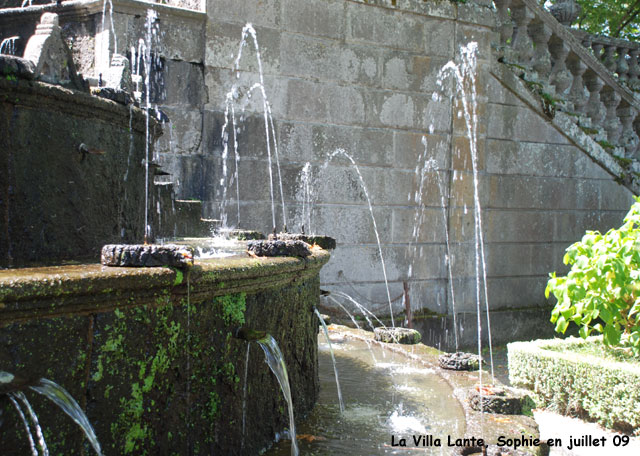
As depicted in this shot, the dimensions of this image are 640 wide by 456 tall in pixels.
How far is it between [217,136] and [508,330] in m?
5.31

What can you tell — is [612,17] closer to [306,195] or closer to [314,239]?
[306,195]

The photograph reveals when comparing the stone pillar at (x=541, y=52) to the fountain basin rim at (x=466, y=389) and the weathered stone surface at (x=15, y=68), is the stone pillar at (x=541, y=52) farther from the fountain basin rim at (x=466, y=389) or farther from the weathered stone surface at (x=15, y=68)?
the weathered stone surface at (x=15, y=68)

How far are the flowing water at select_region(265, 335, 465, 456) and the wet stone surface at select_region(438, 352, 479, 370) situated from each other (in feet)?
0.44

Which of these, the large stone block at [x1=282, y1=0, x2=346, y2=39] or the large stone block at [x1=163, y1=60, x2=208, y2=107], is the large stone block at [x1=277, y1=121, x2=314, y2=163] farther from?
the large stone block at [x1=282, y1=0, x2=346, y2=39]

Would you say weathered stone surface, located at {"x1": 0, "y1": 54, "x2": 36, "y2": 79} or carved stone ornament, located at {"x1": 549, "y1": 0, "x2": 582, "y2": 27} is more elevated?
carved stone ornament, located at {"x1": 549, "y1": 0, "x2": 582, "y2": 27}

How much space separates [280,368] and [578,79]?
867cm

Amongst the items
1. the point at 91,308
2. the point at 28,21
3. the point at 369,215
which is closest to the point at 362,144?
the point at 369,215

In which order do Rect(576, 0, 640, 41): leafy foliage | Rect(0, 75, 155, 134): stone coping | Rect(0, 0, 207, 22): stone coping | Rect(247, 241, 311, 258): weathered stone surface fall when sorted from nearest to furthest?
Rect(0, 75, 155, 134): stone coping → Rect(247, 241, 311, 258): weathered stone surface → Rect(0, 0, 207, 22): stone coping → Rect(576, 0, 640, 41): leafy foliage

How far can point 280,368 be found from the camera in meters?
3.37

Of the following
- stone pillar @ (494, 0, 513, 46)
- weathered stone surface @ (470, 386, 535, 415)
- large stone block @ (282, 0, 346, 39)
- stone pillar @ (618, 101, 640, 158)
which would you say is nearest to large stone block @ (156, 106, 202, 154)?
large stone block @ (282, 0, 346, 39)

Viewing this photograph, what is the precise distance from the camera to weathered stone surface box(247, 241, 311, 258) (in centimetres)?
333

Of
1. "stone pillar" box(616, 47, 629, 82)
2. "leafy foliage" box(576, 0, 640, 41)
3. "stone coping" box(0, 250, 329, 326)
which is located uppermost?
"leafy foliage" box(576, 0, 640, 41)

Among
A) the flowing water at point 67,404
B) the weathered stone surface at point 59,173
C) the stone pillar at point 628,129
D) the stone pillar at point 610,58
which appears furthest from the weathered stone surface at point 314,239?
the stone pillar at point 610,58

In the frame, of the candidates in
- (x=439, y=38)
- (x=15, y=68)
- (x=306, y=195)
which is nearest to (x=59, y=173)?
(x=15, y=68)
